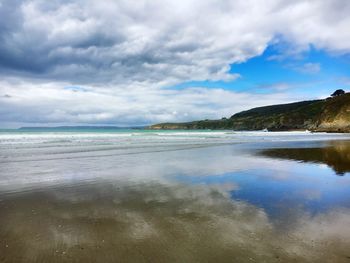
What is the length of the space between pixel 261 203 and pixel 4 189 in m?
8.81

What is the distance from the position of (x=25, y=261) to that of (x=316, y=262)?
4.87 metres

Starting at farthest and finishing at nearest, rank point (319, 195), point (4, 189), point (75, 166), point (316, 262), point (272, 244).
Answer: point (75, 166), point (4, 189), point (319, 195), point (272, 244), point (316, 262)

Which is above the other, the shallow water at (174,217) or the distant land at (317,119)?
the distant land at (317,119)

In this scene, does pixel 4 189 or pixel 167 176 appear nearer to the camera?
pixel 4 189

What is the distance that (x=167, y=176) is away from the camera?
41.0ft

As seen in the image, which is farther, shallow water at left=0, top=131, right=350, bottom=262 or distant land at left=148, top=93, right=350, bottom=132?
distant land at left=148, top=93, right=350, bottom=132

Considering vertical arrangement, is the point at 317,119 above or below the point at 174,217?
above

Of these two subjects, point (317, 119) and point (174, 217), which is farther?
point (317, 119)

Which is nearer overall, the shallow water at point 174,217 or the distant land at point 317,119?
the shallow water at point 174,217

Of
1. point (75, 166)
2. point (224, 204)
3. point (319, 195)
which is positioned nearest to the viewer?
point (224, 204)

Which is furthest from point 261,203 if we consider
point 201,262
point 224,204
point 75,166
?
point 75,166

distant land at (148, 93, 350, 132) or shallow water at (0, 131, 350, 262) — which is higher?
distant land at (148, 93, 350, 132)

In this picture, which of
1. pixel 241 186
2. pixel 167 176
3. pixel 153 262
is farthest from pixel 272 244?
pixel 167 176

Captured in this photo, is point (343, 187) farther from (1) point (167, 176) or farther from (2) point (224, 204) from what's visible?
(1) point (167, 176)
